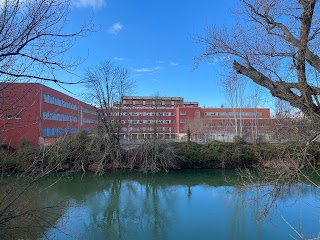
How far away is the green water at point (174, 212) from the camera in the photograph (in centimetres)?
829

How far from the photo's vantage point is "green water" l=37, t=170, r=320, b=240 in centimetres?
829

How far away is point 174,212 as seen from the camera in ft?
35.8

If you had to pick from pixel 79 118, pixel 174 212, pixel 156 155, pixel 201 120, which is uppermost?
pixel 201 120

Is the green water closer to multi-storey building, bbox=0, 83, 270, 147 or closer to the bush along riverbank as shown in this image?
multi-storey building, bbox=0, 83, 270, 147

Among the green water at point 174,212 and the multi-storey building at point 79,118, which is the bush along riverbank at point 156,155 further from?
the green water at point 174,212

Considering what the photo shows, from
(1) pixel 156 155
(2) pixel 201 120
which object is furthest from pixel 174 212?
(2) pixel 201 120

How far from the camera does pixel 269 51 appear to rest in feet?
13.6

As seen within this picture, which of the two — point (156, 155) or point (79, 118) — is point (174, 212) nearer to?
point (156, 155)

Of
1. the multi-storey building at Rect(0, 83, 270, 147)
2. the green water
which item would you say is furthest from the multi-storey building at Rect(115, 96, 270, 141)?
the green water

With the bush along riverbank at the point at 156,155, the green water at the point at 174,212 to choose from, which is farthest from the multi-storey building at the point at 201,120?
the green water at the point at 174,212

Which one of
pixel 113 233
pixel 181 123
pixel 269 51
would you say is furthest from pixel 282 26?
pixel 181 123

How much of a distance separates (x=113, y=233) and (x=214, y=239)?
2.91 meters

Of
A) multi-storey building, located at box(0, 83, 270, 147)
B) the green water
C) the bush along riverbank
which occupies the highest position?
multi-storey building, located at box(0, 83, 270, 147)

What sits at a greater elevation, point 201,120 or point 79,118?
point 201,120
